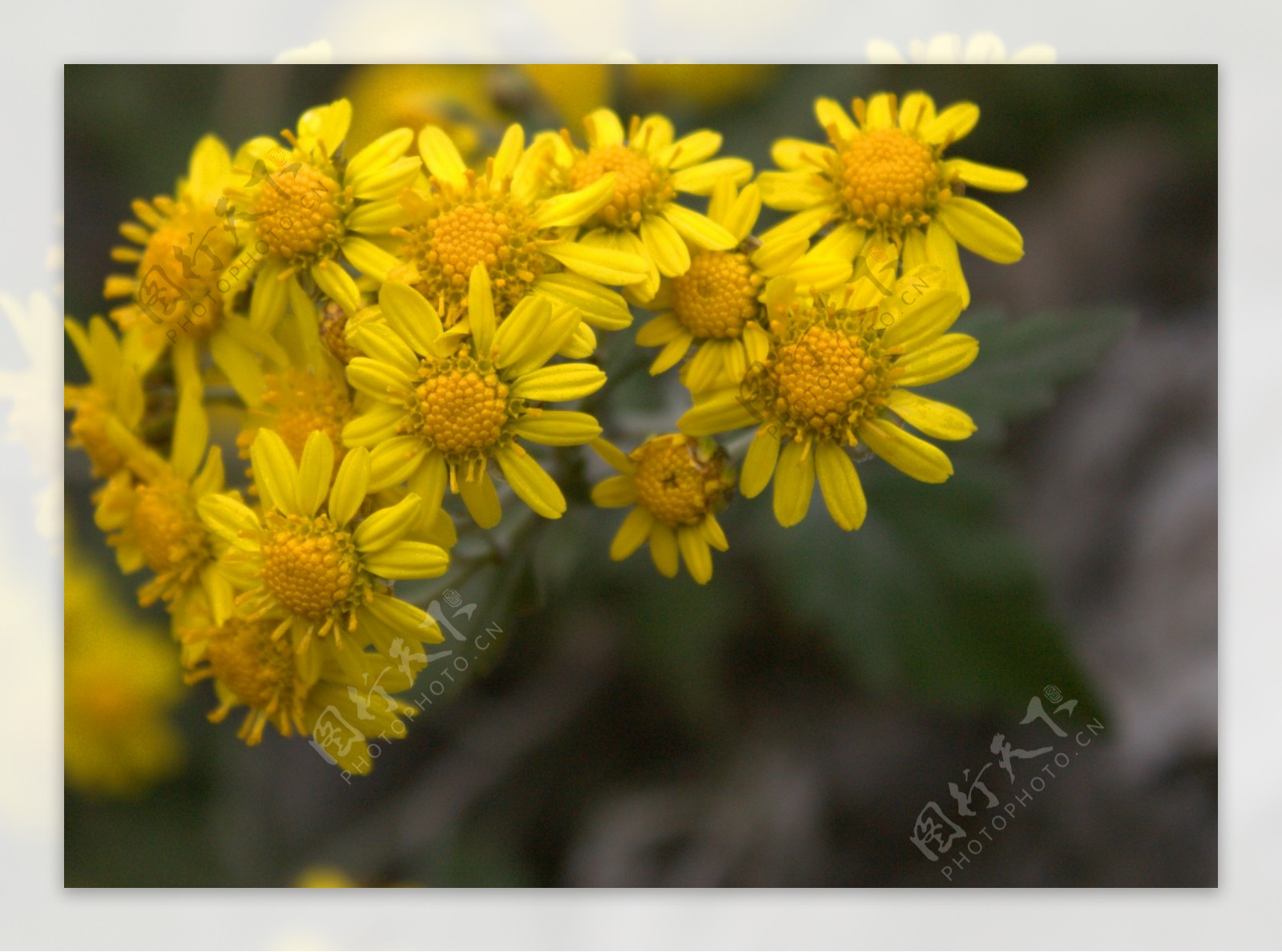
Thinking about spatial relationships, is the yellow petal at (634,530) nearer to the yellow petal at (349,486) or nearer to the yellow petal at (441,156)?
the yellow petal at (349,486)

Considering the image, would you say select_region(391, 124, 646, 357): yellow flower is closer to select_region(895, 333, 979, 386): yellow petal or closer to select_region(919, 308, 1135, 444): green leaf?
select_region(895, 333, 979, 386): yellow petal

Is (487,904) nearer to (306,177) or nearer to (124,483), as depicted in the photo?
(124,483)

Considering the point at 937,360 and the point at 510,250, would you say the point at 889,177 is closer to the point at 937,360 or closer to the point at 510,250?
the point at 937,360

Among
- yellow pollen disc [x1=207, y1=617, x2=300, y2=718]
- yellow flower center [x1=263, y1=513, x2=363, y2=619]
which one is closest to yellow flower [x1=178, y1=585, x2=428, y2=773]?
yellow pollen disc [x1=207, y1=617, x2=300, y2=718]

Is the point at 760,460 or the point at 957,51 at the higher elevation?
the point at 957,51

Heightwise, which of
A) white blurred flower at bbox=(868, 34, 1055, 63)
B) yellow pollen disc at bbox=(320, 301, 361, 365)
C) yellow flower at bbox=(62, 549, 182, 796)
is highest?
white blurred flower at bbox=(868, 34, 1055, 63)

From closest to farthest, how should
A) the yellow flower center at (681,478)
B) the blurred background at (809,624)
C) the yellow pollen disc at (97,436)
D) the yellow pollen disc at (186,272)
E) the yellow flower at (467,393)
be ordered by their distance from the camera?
1. the yellow flower at (467,393)
2. the yellow flower center at (681,478)
3. the yellow pollen disc at (186,272)
4. the yellow pollen disc at (97,436)
5. the blurred background at (809,624)

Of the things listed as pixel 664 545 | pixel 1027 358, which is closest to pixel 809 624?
pixel 1027 358

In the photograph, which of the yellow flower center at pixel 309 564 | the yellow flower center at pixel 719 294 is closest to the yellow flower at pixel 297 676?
the yellow flower center at pixel 309 564
